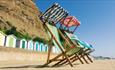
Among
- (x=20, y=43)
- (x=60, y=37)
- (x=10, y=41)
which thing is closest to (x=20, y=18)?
(x=20, y=43)

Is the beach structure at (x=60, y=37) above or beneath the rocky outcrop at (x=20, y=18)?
beneath

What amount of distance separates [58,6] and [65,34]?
169 cm

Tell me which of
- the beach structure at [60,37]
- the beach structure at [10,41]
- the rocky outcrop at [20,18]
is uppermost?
the rocky outcrop at [20,18]

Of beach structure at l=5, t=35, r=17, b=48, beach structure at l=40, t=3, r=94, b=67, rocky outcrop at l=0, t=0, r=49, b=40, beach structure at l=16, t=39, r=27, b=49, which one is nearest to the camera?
beach structure at l=40, t=3, r=94, b=67

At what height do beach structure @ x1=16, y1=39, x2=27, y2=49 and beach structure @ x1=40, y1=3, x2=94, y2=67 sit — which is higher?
beach structure @ x1=16, y1=39, x2=27, y2=49

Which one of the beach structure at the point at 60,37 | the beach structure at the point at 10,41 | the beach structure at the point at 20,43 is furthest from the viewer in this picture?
the beach structure at the point at 20,43

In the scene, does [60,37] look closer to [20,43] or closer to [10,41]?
[10,41]

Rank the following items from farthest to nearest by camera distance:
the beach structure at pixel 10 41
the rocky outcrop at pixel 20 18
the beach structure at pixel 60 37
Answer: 1. the rocky outcrop at pixel 20 18
2. the beach structure at pixel 10 41
3. the beach structure at pixel 60 37

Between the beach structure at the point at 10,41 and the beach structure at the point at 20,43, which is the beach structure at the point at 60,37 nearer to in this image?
the beach structure at the point at 10,41

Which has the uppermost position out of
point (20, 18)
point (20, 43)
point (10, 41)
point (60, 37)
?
point (20, 18)

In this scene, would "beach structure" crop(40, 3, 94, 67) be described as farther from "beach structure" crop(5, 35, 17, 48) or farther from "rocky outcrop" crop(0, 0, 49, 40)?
"rocky outcrop" crop(0, 0, 49, 40)

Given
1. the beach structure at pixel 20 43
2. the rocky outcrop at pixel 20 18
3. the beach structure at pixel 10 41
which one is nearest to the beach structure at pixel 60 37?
the beach structure at pixel 10 41

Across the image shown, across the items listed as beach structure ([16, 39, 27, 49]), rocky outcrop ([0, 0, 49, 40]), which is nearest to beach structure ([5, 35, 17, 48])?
beach structure ([16, 39, 27, 49])

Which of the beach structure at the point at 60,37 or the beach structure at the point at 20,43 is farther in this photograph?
the beach structure at the point at 20,43
